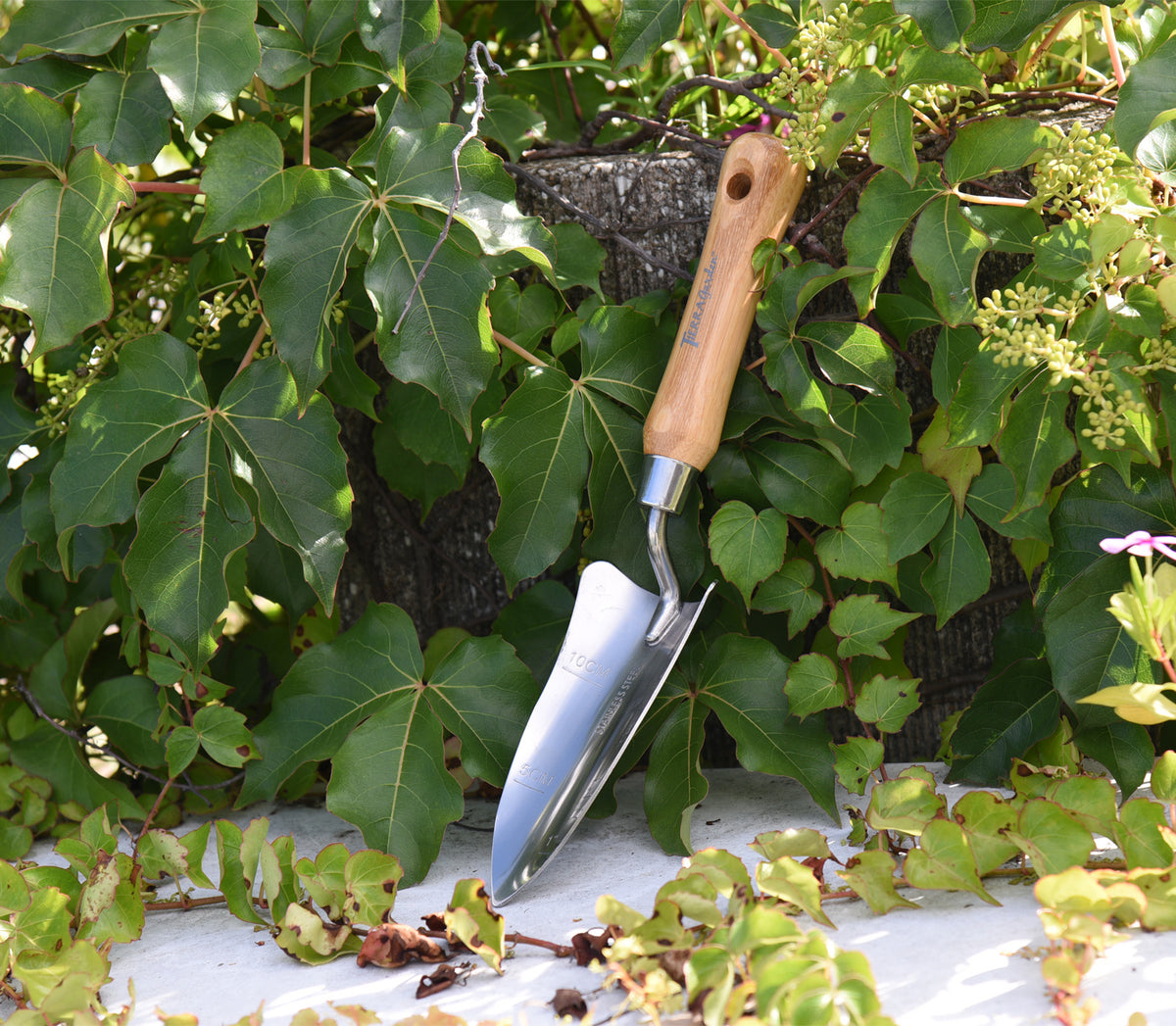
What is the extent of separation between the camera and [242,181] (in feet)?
2.97

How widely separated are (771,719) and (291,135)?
871 millimetres

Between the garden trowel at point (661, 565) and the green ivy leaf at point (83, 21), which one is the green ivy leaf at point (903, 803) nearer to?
the garden trowel at point (661, 565)

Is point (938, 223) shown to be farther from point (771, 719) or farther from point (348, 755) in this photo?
point (348, 755)

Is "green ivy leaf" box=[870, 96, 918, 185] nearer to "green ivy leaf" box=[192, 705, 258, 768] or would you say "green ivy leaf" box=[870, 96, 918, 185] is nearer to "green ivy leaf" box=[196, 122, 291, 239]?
"green ivy leaf" box=[196, 122, 291, 239]

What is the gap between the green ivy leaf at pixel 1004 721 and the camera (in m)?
0.96

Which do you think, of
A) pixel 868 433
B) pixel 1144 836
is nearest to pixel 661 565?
pixel 868 433

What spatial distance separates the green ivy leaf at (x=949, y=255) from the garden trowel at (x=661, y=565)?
16cm

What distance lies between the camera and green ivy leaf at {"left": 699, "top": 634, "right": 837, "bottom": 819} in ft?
3.08

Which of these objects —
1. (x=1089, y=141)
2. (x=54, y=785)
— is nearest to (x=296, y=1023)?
(x=54, y=785)

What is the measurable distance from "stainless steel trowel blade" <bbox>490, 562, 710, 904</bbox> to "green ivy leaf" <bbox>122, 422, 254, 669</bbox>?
0.33 metres

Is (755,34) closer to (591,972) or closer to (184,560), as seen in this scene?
(184,560)

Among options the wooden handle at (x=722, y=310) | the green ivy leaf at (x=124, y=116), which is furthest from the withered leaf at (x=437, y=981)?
the green ivy leaf at (x=124, y=116)

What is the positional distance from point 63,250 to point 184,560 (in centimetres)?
31

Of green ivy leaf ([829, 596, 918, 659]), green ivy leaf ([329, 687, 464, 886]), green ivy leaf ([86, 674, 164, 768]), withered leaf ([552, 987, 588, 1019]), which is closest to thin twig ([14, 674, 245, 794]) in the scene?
green ivy leaf ([86, 674, 164, 768])
